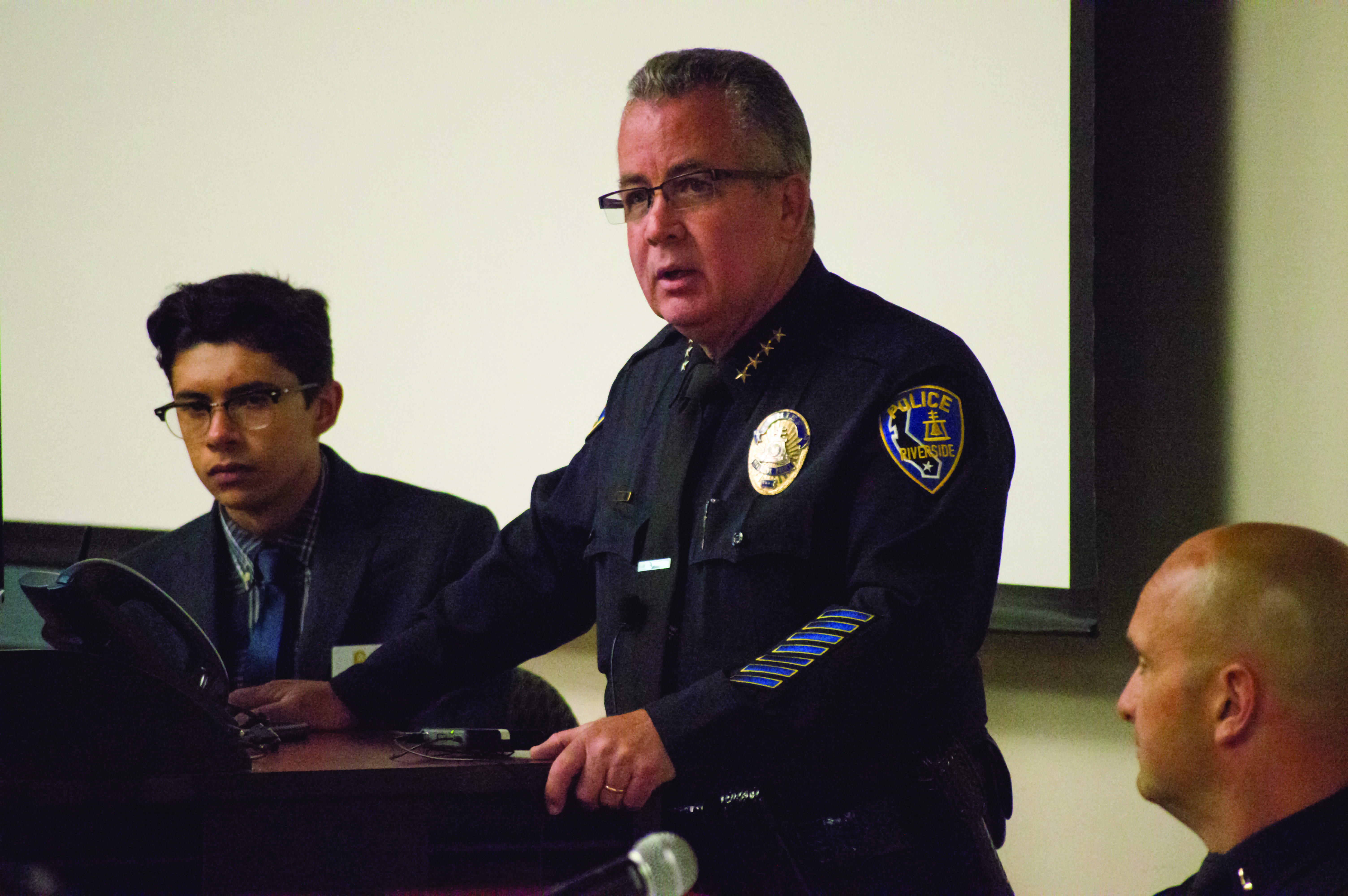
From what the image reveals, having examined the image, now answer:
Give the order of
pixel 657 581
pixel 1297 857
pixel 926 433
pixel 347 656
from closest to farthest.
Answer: pixel 1297 857 < pixel 926 433 < pixel 657 581 < pixel 347 656

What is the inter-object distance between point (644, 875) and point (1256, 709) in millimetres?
597

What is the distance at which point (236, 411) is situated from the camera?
212 centimetres

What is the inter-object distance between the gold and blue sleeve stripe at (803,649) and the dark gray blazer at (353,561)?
0.95 metres

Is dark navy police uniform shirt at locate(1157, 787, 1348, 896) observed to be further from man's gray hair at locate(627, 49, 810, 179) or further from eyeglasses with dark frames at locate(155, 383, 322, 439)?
eyeglasses with dark frames at locate(155, 383, 322, 439)

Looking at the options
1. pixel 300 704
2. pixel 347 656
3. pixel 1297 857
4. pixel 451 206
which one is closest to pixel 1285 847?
pixel 1297 857

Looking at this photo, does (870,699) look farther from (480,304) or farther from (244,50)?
(244,50)

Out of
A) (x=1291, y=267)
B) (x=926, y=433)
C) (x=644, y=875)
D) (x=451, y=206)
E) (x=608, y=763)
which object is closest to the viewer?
(x=644, y=875)

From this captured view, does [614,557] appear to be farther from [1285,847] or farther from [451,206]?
[451,206]

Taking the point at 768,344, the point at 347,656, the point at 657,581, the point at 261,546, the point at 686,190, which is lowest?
the point at 347,656

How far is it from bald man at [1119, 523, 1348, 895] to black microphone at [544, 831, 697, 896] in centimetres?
55

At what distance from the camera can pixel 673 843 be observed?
695 mm

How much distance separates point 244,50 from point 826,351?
2192mm

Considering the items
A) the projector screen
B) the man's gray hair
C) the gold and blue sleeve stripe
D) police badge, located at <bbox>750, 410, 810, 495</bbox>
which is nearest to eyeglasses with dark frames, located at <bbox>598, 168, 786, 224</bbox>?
the man's gray hair

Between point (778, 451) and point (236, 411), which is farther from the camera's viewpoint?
point (236, 411)
